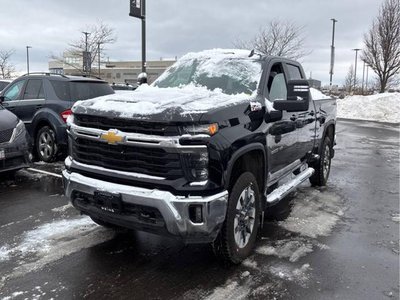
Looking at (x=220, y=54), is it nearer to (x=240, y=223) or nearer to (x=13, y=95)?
(x=240, y=223)

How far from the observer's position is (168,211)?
350 centimetres

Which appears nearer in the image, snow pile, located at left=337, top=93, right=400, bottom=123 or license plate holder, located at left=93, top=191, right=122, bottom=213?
license plate holder, located at left=93, top=191, right=122, bottom=213

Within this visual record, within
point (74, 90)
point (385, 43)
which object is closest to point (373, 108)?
point (385, 43)

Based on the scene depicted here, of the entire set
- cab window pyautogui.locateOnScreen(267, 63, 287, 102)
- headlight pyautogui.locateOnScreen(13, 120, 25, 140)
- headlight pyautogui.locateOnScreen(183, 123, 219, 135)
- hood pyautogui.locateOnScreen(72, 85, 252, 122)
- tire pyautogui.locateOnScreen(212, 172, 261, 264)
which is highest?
cab window pyautogui.locateOnScreen(267, 63, 287, 102)

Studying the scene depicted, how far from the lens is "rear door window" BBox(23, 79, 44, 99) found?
882cm

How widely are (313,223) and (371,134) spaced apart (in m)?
12.6

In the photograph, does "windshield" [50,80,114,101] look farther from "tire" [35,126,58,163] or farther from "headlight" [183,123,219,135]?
"headlight" [183,123,219,135]

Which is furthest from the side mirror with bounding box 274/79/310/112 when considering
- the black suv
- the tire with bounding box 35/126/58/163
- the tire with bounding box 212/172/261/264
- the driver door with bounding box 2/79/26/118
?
the driver door with bounding box 2/79/26/118

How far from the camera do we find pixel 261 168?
14.8 ft

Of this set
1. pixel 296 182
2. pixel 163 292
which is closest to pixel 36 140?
pixel 296 182

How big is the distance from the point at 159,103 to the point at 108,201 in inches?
38.8

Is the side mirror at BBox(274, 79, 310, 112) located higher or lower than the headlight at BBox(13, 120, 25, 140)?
higher

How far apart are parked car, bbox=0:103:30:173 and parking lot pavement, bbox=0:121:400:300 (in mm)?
590

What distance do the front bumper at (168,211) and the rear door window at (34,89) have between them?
18.5ft
